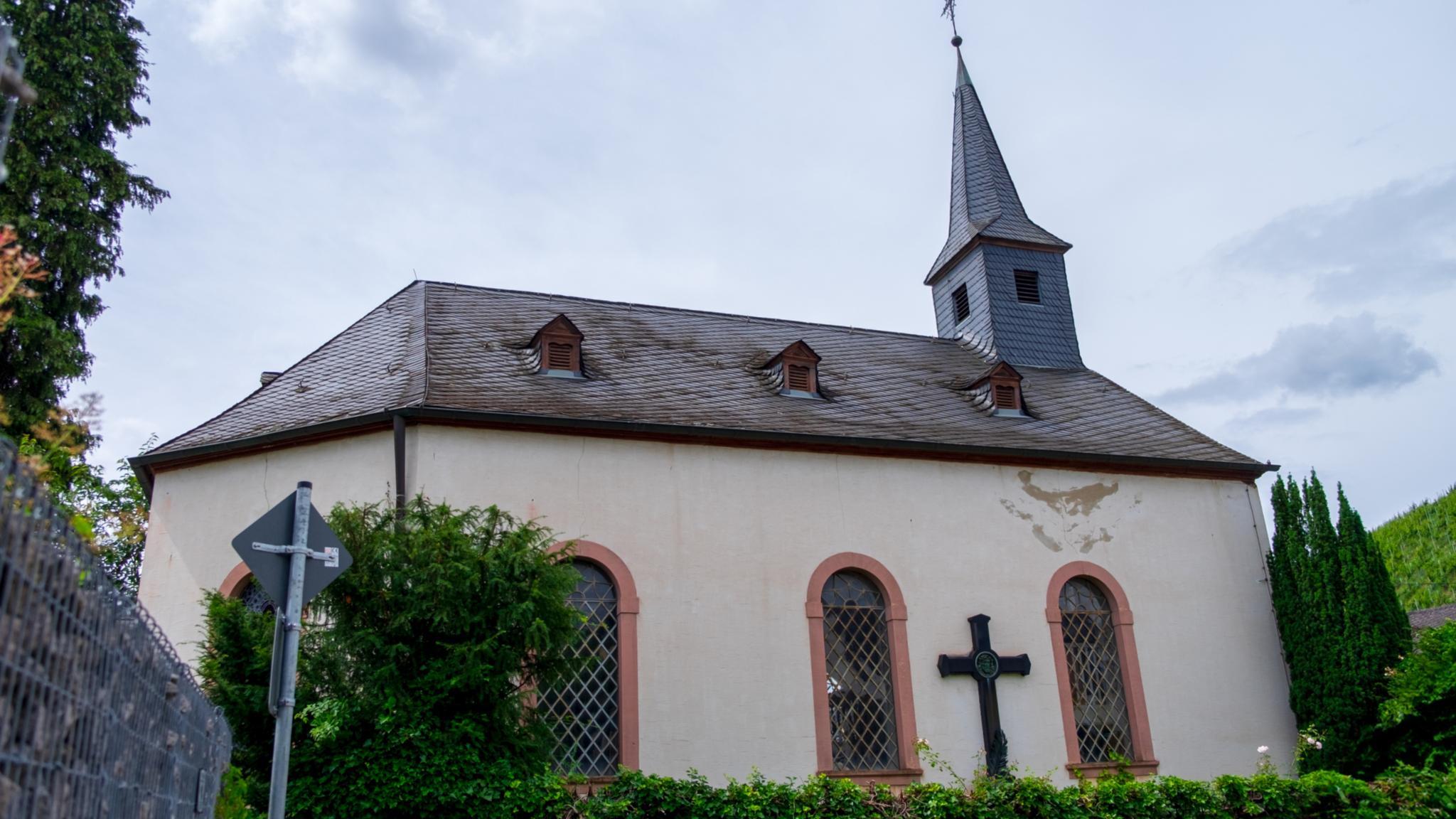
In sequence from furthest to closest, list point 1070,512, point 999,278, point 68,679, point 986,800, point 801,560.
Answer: point 999,278 < point 1070,512 < point 801,560 < point 986,800 < point 68,679

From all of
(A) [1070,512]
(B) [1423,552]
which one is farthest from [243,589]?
(B) [1423,552]

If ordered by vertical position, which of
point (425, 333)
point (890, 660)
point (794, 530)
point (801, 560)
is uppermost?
point (425, 333)

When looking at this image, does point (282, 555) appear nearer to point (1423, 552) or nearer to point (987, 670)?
point (987, 670)

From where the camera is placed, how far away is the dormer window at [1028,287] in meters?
21.7

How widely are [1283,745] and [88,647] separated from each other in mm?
16445

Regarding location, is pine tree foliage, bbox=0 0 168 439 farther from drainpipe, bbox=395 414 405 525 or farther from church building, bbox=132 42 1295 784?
drainpipe, bbox=395 414 405 525

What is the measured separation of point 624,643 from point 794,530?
274 cm

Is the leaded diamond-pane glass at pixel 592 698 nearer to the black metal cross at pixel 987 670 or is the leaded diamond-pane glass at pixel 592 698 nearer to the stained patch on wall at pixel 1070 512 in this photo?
the black metal cross at pixel 987 670

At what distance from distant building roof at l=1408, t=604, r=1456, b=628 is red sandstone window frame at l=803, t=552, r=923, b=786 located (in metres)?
11.4

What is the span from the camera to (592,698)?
511 inches

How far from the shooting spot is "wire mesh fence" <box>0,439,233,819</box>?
2697 millimetres

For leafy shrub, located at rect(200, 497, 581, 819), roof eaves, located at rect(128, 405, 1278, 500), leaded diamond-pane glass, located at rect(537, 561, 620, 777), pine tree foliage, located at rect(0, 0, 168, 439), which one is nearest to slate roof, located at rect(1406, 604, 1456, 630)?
roof eaves, located at rect(128, 405, 1278, 500)

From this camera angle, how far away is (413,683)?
9984 millimetres

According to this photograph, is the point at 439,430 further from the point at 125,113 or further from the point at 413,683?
the point at 125,113
